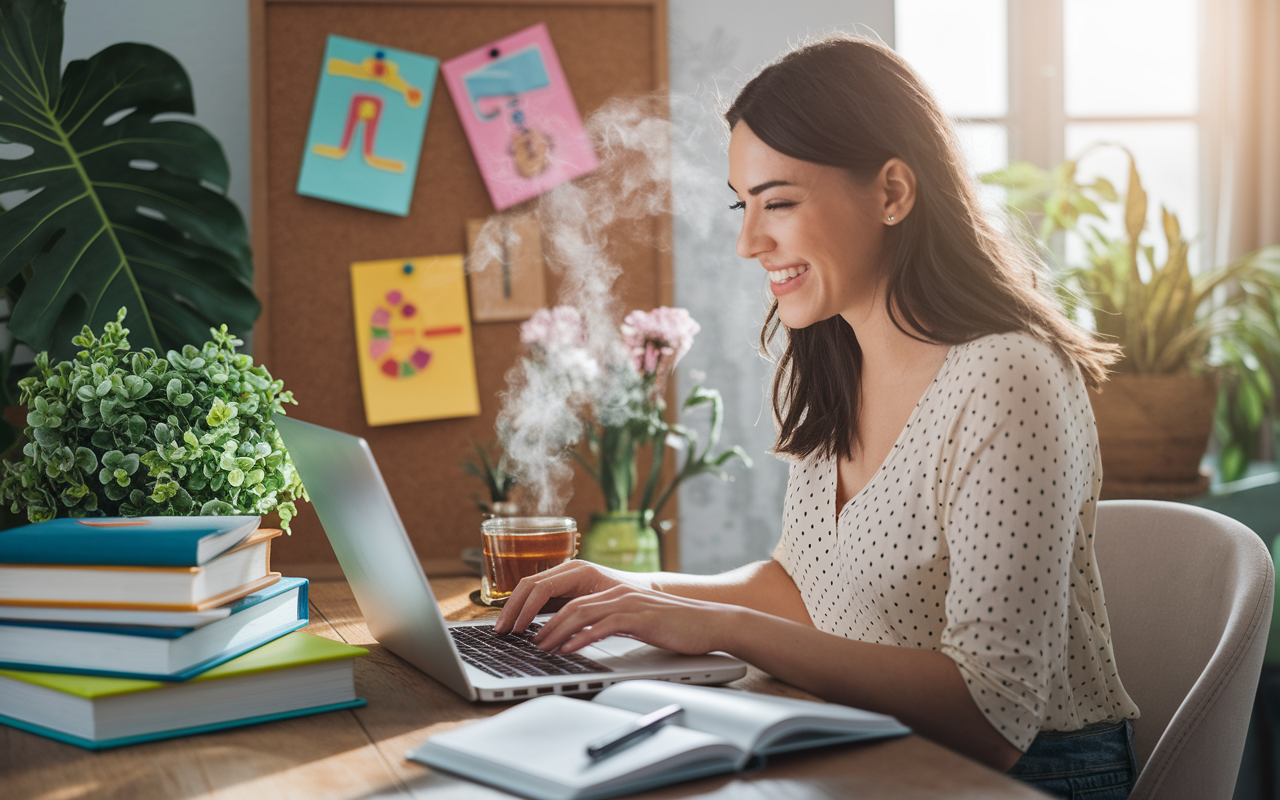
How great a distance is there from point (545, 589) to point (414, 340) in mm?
1199

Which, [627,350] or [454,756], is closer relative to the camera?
[454,756]

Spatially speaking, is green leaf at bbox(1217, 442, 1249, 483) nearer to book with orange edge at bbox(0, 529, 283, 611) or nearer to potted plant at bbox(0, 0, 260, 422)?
potted plant at bbox(0, 0, 260, 422)

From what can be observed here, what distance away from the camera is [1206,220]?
271 cm

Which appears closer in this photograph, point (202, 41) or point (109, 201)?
point (109, 201)

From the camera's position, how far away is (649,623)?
0.85 meters

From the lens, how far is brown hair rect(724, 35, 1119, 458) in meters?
1.04

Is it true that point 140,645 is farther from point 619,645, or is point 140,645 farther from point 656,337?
point 656,337

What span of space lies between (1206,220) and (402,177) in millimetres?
2122

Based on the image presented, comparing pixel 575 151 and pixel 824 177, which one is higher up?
pixel 575 151

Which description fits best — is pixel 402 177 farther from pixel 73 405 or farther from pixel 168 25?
pixel 73 405

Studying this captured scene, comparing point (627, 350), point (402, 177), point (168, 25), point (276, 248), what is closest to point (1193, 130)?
point (627, 350)

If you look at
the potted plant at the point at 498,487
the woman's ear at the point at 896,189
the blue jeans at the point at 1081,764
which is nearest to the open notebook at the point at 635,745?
the blue jeans at the point at 1081,764

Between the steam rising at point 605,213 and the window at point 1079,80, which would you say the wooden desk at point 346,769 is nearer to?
the steam rising at point 605,213

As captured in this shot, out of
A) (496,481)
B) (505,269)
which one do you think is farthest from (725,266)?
(496,481)
